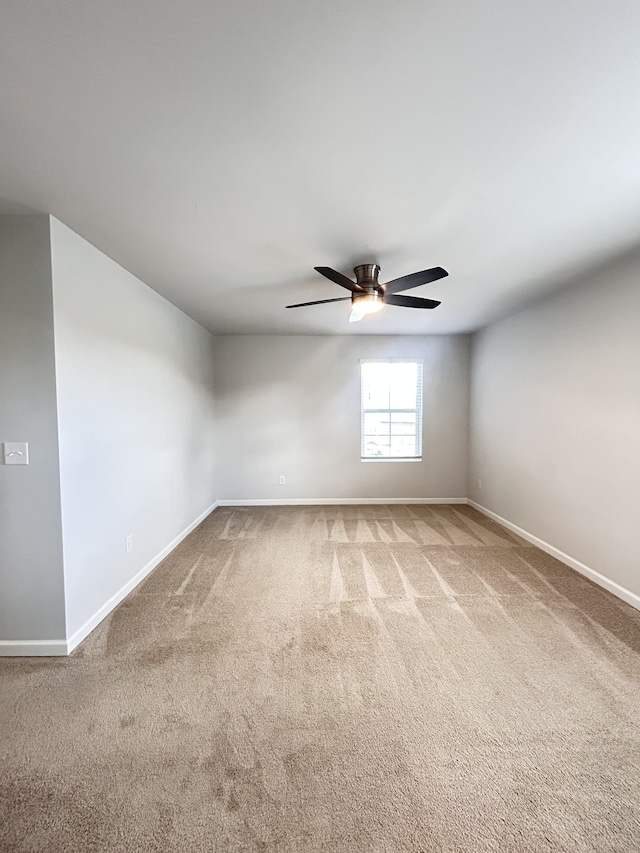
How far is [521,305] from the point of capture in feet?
12.2

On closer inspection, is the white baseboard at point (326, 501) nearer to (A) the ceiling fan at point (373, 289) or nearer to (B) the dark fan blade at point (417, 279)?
(A) the ceiling fan at point (373, 289)

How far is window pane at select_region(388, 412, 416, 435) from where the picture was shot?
525 cm

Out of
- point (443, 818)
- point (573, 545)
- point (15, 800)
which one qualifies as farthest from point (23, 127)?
point (573, 545)

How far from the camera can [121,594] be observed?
263cm

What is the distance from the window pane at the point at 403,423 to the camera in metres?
5.25

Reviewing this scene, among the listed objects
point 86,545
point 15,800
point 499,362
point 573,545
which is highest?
point 499,362

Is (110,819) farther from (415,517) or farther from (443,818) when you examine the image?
(415,517)

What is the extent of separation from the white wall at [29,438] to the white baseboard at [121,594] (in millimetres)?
98

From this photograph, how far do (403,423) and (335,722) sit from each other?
407 cm

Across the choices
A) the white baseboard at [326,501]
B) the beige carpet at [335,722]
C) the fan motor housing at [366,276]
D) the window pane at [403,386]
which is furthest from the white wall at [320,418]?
the fan motor housing at [366,276]

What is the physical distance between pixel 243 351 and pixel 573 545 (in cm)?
434

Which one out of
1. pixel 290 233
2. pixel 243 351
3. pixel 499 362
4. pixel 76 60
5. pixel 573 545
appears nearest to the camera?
pixel 76 60

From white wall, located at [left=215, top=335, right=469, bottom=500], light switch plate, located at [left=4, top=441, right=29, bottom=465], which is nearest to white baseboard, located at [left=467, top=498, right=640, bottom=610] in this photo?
white wall, located at [left=215, top=335, right=469, bottom=500]

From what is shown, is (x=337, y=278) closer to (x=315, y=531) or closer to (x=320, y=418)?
(x=315, y=531)
